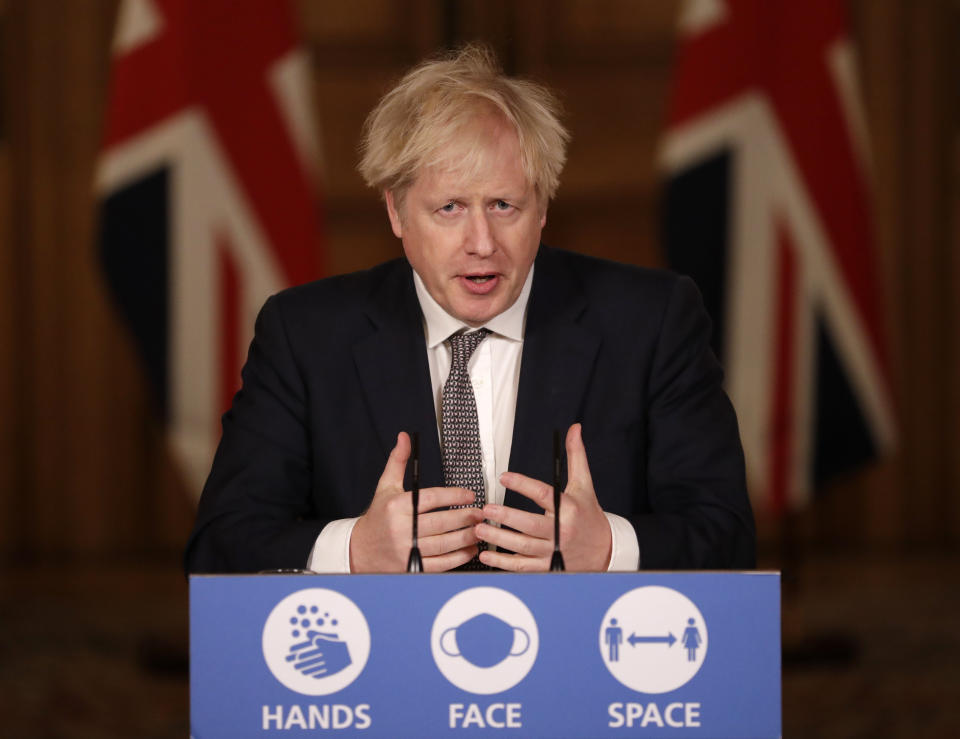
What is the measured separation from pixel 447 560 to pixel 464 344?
471mm

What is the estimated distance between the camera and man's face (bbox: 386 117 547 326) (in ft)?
5.80

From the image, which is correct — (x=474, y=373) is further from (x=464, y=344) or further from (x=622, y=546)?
(x=622, y=546)

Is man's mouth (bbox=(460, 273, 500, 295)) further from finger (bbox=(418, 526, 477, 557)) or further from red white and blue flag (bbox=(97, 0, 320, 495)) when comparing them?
red white and blue flag (bbox=(97, 0, 320, 495))

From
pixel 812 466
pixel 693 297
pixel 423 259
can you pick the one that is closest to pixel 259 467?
pixel 423 259

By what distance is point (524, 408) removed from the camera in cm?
190

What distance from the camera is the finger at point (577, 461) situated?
1584mm

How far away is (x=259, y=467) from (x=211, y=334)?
197 cm

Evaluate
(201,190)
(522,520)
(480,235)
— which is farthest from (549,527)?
(201,190)

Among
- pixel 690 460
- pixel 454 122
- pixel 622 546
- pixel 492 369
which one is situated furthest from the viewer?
pixel 492 369

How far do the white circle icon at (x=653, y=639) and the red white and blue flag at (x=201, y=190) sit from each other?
261 centimetres

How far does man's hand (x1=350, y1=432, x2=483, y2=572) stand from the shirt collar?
38 cm

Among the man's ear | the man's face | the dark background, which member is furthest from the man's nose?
the dark background

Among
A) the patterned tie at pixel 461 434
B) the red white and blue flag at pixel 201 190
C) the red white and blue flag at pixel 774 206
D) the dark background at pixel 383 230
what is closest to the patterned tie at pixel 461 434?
the patterned tie at pixel 461 434

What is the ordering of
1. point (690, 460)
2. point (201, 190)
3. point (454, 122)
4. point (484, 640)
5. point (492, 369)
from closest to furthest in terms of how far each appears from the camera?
point (484, 640)
point (454, 122)
point (690, 460)
point (492, 369)
point (201, 190)
